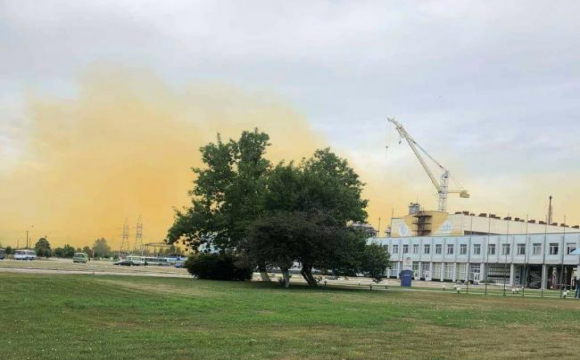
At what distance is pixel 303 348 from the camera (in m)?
13.4

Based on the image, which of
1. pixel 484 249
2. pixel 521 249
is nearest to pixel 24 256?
pixel 484 249

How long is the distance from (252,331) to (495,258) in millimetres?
108433

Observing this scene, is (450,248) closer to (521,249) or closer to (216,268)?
(521,249)

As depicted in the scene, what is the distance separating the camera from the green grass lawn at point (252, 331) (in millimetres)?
12703

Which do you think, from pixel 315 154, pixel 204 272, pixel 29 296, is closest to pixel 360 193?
pixel 315 154

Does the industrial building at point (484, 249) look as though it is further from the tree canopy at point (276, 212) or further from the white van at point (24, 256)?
the white van at point (24, 256)

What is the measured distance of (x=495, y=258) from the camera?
116812mm

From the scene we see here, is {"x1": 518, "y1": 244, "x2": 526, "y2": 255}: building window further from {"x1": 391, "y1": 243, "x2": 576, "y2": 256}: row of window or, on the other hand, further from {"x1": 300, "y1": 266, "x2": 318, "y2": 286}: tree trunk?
{"x1": 300, "y1": 266, "x2": 318, "y2": 286}: tree trunk

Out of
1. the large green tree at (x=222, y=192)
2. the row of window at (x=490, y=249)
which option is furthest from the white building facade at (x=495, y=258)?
the large green tree at (x=222, y=192)

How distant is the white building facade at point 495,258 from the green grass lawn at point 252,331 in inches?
2842

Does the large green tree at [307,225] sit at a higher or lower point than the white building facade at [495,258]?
higher

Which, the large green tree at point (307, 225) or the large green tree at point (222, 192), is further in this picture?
the large green tree at point (222, 192)

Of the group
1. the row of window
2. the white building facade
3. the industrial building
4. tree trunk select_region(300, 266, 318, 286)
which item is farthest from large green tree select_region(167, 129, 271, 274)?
the row of window

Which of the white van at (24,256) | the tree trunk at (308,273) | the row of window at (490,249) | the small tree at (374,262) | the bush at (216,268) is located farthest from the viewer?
the white van at (24,256)
